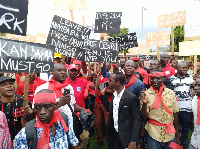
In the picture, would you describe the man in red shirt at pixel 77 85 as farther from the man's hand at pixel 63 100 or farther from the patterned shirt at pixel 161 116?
the patterned shirt at pixel 161 116

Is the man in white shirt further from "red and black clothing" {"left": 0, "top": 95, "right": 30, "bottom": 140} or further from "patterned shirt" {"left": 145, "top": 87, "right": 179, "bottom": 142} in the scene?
"red and black clothing" {"left": 0, "top": 95, "right": 30, "bottom": 140}

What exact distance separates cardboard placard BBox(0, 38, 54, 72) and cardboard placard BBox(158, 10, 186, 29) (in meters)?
6.81

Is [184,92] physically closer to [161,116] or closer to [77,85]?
[161,116]

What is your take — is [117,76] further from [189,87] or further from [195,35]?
[195,35]

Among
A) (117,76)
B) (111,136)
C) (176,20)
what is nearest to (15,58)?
(117,76)

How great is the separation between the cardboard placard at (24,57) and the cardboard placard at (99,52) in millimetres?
1541

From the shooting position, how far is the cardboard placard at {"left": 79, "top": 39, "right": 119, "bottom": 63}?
14.6 feet

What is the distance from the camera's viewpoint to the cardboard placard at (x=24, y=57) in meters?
2.54

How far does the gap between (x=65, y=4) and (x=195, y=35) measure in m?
4.81

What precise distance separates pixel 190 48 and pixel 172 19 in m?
2.45

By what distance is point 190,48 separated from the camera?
20.7 ft

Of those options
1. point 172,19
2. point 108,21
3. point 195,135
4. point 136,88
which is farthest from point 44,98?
point 172,19

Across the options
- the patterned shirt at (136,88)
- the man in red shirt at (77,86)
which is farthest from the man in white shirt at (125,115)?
the man in red shirt at (77,86)

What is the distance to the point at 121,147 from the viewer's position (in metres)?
3.48
